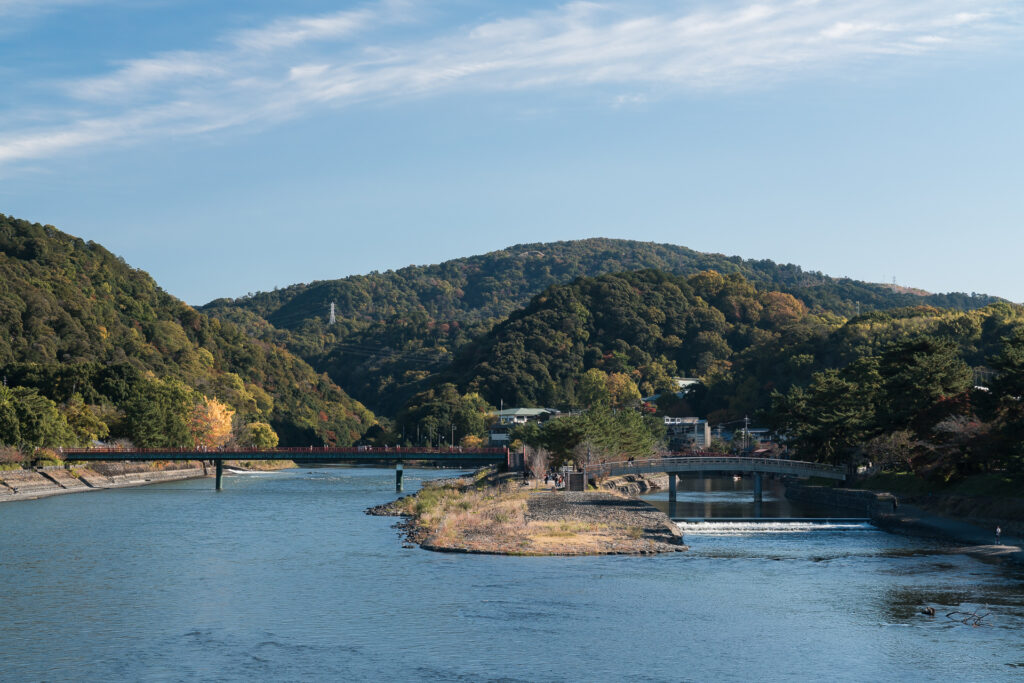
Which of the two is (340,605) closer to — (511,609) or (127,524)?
(511,609)

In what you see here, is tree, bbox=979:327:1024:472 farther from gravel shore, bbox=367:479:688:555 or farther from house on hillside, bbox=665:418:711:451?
house on hillside, bbox=665:418:711:451

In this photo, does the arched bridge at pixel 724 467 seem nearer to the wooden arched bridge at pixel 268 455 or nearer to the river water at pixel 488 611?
the wooden arched bridge at pixel 268 455

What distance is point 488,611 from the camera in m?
42.7

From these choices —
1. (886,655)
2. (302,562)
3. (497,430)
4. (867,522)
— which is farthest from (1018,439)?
(497,430)

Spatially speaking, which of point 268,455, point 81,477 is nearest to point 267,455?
point 268,455

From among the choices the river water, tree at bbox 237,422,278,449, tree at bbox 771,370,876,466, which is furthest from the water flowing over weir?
tree at bbox 237,422,278,449

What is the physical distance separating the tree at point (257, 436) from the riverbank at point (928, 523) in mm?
108720

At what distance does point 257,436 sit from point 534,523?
12312 centimetres

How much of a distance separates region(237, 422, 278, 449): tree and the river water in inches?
4253

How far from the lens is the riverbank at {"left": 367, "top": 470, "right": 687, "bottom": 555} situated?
5934 centimetres

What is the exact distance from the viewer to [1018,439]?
219 ft

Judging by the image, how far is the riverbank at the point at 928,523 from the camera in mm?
59688

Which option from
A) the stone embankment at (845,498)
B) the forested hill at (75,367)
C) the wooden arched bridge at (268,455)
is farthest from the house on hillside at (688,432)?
the forested hill at (75,367)

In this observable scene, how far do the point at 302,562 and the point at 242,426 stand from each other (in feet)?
418
